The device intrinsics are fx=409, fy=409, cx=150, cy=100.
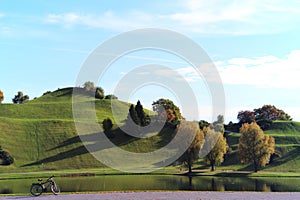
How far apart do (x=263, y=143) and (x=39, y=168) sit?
2198 inches

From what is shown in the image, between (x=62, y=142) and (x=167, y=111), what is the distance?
39363mm

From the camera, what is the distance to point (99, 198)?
125 ft

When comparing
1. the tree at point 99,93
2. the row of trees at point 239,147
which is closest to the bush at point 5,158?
the row of trees at point 239,147

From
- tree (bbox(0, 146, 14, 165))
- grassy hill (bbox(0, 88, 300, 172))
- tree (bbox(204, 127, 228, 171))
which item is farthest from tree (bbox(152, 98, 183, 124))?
tree (bbox(0, 146, 14, 165))

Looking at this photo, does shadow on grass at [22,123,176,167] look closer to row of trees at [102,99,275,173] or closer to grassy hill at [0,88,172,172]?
grassy hill at [0,88,172,172]

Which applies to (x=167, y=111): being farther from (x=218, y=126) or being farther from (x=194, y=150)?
(x=194, y=150)

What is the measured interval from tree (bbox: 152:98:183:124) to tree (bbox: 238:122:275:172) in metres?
39.6

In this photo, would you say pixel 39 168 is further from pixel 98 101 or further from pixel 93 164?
pixel 98 101

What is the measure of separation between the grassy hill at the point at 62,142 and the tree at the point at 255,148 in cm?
343

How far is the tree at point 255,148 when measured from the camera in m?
97.2

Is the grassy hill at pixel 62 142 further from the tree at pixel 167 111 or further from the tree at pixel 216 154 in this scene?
the tree at pixel 167 111

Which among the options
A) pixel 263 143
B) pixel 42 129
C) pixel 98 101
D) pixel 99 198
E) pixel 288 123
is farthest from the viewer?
pixel 98 101

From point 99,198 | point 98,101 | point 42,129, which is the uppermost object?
point 98,101

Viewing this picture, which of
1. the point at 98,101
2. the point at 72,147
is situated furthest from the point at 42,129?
the point at 98,101
